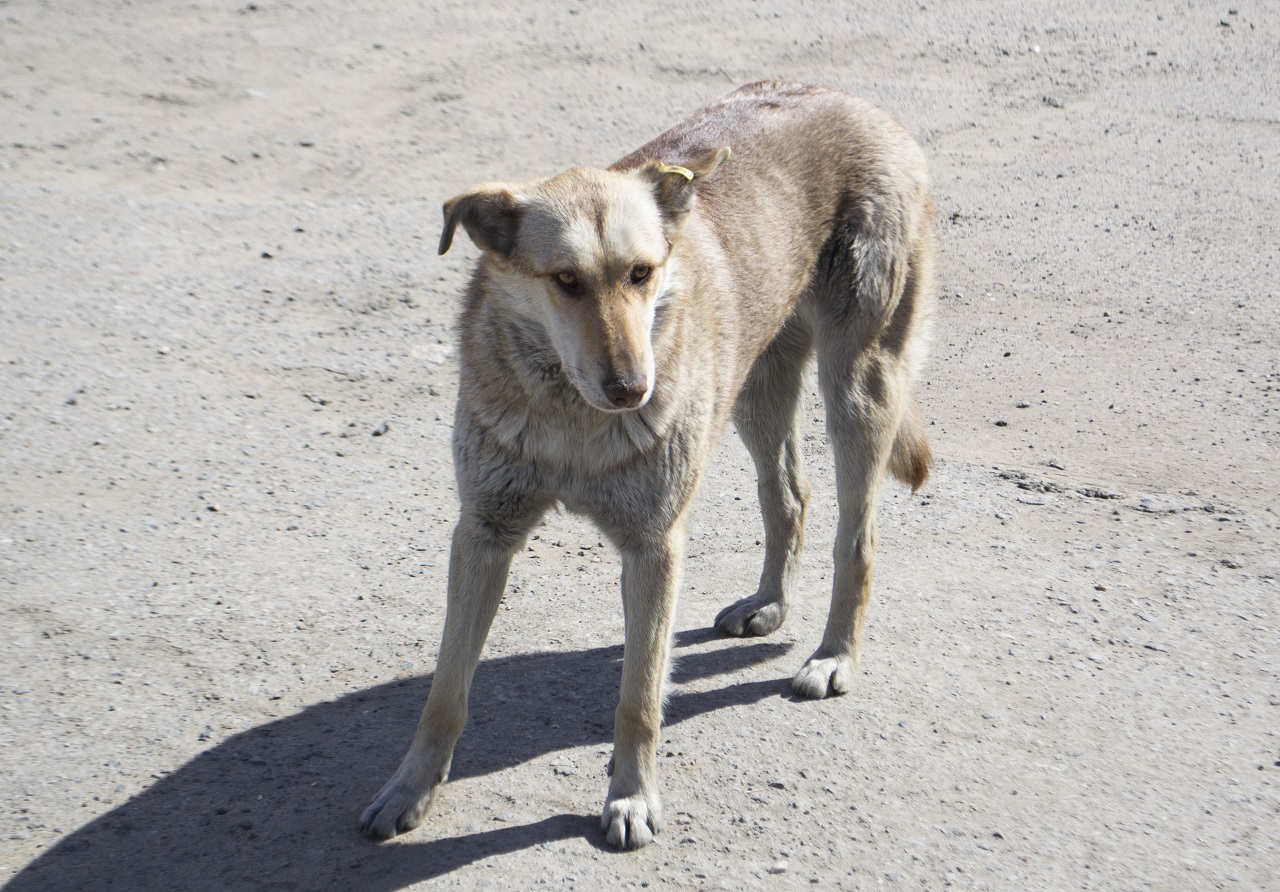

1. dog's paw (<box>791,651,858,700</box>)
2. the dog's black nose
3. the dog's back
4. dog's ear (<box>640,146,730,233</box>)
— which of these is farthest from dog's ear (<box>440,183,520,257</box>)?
dog's paw (<box>791,651,858,700</box>)

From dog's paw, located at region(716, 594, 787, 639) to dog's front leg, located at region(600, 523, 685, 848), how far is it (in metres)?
1.01

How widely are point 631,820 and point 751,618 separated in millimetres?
1246

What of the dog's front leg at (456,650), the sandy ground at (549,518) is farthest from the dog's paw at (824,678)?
the dog's front leg at (456,650)

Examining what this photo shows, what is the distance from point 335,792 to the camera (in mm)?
3488

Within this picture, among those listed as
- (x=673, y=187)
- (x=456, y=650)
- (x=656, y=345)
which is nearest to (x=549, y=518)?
(x=456, y=650)

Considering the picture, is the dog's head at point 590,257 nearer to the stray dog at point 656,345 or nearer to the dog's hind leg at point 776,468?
the stray dog at point 656,345

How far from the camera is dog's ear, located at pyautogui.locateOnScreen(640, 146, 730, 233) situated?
130 inches

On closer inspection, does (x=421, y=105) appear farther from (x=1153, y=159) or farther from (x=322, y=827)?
(x=322, y=827)

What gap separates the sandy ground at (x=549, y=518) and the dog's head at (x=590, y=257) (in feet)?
4.42

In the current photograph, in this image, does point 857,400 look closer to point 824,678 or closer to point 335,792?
point 824,678

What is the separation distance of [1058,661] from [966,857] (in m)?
1.09

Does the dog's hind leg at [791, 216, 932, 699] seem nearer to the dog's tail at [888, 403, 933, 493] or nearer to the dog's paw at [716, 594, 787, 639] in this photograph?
the dog's tail at [888, 403, 933, 493]

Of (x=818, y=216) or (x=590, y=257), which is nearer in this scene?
(x=590, y=257)

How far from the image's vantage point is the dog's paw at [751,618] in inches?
174
